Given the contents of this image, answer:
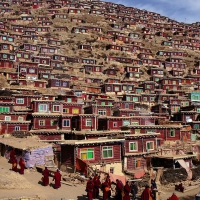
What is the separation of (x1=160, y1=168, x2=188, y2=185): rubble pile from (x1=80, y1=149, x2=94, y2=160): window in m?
8.74

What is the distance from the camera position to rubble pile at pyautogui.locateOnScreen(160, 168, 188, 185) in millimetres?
31802

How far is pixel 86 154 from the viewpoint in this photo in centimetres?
3003

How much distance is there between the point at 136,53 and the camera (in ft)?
346

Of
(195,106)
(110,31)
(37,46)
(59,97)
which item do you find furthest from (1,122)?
(110,31)

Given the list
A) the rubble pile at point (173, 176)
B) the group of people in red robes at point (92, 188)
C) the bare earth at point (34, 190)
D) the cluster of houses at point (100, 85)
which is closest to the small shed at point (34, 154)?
the bare earth at point (34, 190)

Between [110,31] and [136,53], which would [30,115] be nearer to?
[136,53]

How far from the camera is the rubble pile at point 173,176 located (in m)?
31.8

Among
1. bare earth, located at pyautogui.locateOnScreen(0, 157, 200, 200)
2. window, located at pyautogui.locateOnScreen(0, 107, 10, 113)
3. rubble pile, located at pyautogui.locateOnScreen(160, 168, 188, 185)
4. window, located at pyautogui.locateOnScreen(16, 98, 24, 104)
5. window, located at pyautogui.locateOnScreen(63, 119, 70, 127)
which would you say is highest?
window, located at pyautogui.locateOnScreen(16, 98, 24, 104)

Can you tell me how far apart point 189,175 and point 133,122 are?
17.7 metres

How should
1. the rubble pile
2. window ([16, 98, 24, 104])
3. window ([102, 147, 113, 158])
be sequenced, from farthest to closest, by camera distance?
1. window ([16, 98, 24, 104])
2. the rubble pile
3. window ([102, 147, 113, 158])

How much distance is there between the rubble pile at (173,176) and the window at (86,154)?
874 cm

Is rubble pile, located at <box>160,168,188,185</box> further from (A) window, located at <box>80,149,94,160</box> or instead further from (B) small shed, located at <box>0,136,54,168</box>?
(B) small shed, located at <box>0,136,54,168</box>

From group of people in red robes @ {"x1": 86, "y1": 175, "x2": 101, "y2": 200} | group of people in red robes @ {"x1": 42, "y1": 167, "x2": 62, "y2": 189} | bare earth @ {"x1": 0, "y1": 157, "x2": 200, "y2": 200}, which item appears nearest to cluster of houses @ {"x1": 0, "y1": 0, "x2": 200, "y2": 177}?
bare earth @ {"x1": 0, "y1": 157, "x2": 200, "y2": 200}

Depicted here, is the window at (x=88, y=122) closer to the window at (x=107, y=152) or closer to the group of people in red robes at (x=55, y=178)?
the window at (x=107, y=152)
